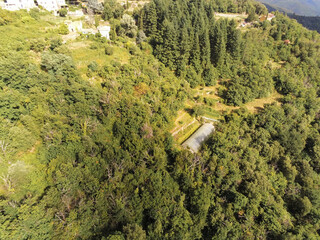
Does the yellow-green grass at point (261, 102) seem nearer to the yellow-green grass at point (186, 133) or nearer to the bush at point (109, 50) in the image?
the yellow-green grass at point (186, 133)

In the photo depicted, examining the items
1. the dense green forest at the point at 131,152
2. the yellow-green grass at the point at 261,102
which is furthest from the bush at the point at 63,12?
the yellow-green grass at the point at 261,102

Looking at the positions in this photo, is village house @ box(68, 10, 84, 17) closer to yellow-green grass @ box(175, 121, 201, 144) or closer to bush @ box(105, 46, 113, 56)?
bush @ box(105, 46, 113, 56)

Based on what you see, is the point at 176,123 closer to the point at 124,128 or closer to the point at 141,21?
the point at 124,128

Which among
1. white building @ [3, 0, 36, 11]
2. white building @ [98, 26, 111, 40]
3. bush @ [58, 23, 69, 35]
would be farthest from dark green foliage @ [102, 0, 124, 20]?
white building @ [3, 0, 36, 11]

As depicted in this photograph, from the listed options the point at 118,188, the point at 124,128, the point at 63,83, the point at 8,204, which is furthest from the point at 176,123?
the point at 8,204

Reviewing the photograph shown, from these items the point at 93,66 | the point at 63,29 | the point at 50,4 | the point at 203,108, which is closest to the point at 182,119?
the point at 203,108
